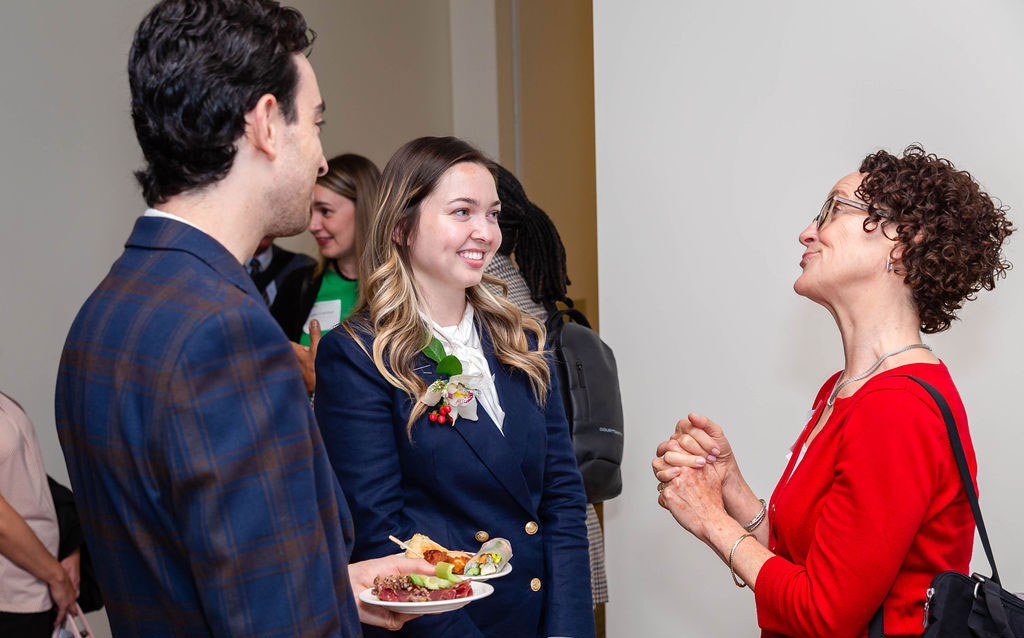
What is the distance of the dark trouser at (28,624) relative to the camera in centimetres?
240

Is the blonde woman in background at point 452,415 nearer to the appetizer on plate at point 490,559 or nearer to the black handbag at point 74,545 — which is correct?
the appetizer on plate at point 490,559

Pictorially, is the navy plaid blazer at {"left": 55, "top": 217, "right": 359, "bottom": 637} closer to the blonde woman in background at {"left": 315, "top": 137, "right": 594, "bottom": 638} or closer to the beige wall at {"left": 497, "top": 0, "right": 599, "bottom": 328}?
the blonde woman in background at {"left": 315, "top": 137, "right": 594, "bottom": 638}

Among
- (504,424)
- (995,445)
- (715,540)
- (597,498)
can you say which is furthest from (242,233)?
(995,445)

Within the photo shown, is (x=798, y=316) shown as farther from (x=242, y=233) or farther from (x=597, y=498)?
(x=242, y=233)

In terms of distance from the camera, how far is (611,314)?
10.1ft

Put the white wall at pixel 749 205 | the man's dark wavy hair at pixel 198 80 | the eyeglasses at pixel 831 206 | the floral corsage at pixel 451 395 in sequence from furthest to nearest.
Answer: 1. the white wall at pixel 749 205
2. the floral corsage at pixel 451 395
3. the eyeglasses at pixel 831 206
4. the man's dark wavy hair at pixel 198 80

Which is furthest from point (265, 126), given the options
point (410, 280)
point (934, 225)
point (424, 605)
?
point (934, 225)

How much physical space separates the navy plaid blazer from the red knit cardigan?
882mm

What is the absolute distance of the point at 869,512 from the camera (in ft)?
4.95

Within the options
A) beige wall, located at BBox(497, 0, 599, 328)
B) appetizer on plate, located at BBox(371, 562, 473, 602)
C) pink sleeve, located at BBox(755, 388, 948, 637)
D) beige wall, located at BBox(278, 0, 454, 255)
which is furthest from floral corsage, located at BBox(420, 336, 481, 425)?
beige wall, located at BBox(278, 0, 454, 255)

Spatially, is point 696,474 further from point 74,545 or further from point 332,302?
point 74,545

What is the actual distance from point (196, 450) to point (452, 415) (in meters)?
0.90

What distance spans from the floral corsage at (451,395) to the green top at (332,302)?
4.48 feet

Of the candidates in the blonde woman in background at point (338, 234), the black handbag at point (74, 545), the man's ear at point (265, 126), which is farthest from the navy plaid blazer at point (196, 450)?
the blonde woman in background at point (338, 234)
